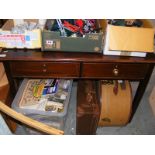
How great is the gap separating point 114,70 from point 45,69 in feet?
1.62

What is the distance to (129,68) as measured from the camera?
4.54ft

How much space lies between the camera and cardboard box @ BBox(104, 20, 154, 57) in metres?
1.23

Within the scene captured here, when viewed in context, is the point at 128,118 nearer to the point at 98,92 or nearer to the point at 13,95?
the point at 98,92

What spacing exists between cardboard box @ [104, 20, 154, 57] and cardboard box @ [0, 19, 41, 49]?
470 millimetres

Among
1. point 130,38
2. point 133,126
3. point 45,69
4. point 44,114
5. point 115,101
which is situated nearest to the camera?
point 130,38

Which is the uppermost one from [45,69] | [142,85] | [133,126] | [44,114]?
[45,69]

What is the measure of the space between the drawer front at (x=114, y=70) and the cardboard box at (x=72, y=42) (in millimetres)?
114

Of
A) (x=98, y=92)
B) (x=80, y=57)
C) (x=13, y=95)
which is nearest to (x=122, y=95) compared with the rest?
(x=98, y=92)

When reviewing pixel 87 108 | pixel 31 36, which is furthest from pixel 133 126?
pixel 31 36

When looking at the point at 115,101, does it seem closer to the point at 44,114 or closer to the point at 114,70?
the point at 114,70

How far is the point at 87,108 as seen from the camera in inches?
58.8

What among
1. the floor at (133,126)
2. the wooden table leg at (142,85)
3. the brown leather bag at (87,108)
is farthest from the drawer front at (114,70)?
the floor at (133,126)

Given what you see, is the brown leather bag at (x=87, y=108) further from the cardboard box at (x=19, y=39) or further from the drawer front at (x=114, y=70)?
the cardboard box at (x=19, y=39)

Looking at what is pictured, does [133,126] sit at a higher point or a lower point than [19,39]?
lower
